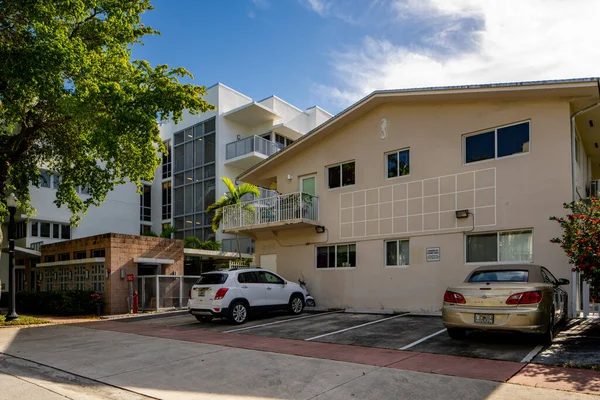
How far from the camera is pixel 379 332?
11.4m

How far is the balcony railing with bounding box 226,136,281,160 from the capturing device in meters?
29.9

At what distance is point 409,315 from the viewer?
47.3ft

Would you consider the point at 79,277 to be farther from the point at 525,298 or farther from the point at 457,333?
the point at 525,298

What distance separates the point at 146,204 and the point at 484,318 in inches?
1209

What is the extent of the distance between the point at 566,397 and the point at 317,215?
12.7m

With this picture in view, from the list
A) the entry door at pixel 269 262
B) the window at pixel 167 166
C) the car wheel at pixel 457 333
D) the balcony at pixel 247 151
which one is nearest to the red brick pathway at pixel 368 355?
the car wheel at pixel 457 333

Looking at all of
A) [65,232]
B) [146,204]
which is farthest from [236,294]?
[146,204]

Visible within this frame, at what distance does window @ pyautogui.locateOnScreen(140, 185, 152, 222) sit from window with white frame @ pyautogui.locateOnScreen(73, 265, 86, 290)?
13682mm

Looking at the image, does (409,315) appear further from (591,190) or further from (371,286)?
(591,190)

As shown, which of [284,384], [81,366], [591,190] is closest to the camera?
[284,384]

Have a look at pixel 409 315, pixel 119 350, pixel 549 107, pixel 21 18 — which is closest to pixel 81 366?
pixel 119 350

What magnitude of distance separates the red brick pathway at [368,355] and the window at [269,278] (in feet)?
9.03

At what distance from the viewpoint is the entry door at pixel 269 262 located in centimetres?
1964

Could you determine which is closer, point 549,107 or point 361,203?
point 549,107
